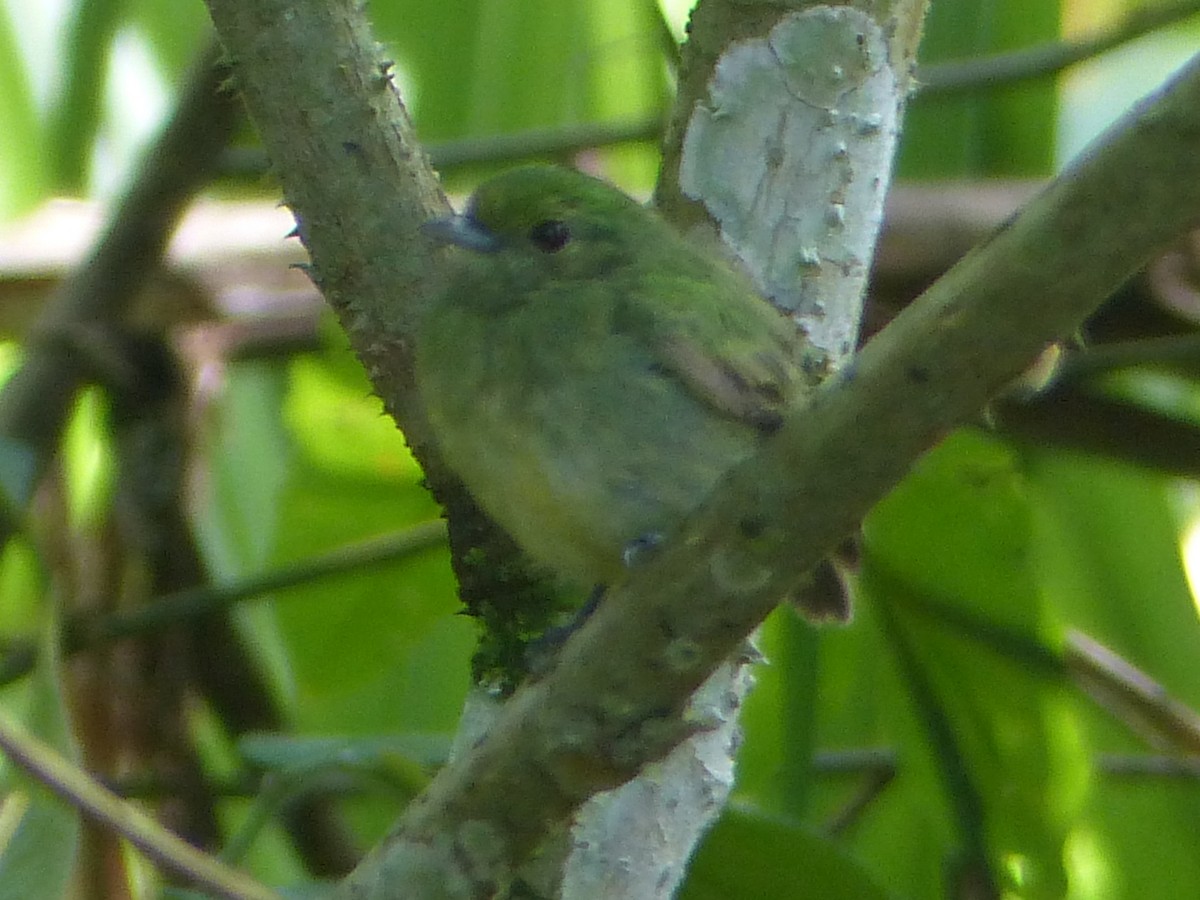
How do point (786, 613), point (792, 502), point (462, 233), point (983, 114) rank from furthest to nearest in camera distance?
point (983, 114) → point (786, 613) → point (462, 233) → point (792, 502)

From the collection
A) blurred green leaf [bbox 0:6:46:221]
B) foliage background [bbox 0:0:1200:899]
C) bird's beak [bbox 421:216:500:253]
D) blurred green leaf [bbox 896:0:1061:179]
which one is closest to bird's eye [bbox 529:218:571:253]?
bird's beak [bbox 421:216:500:253]

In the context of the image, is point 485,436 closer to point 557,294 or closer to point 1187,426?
point 557,294

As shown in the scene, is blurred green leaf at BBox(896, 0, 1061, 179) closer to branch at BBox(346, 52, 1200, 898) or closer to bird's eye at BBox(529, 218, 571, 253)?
bird's eye at BBox(529, 218, 571, 253)

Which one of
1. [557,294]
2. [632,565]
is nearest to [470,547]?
[557,294]

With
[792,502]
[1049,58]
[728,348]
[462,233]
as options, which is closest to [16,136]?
[462,233]

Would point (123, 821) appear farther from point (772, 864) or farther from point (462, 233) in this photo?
point (772, 864)

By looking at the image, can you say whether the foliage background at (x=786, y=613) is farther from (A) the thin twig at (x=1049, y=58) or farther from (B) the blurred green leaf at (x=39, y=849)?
(B) the blurred green leaf at (x=39, y=849)
